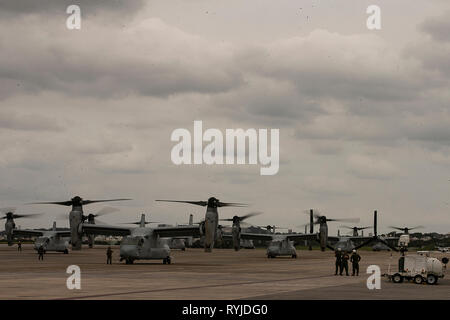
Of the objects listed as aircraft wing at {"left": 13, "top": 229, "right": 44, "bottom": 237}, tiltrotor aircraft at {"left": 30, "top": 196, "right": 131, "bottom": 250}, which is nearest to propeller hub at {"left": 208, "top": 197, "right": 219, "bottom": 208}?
tiltrotor aircraft at {"left": 30, "top": 196, "right": 131, "bottom": 250}

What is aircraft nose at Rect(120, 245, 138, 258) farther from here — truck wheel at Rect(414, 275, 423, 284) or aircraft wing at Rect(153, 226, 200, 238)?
truck wheel at Rect(414, 275, 423, 284)

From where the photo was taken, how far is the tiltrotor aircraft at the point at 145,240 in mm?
66938

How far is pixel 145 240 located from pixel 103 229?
9.18m

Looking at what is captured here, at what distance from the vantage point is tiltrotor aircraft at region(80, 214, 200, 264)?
66938 millimetres

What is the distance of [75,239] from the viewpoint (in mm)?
73188

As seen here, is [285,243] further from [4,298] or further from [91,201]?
[4,298]

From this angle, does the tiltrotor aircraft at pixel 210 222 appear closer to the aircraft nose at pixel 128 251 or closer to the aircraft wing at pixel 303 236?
the aircraft nose at pixel 128 251

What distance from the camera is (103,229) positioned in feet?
248

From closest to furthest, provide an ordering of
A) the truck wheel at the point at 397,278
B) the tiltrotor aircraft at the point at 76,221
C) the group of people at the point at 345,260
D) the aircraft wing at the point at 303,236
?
the truck wheel at the point at 397,278 → the group of people at the point at 345,260 → the tiltrotor aircraft at the point at 76,221 → the aircraft wing at the point at 303,236

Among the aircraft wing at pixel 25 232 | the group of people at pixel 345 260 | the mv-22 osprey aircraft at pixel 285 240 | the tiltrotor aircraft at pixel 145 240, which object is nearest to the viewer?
the group of people at pixel 345 260

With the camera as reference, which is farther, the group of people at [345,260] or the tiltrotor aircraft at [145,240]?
the tiltrotor aircraft at [145,240]

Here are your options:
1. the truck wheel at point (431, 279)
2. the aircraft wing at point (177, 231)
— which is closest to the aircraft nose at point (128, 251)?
the aircraft wing at point (177, 231)

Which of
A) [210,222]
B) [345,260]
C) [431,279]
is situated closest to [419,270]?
[431,279]
